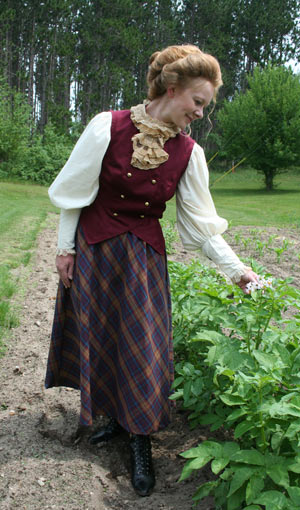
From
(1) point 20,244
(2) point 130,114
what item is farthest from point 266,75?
(2) point 130,114

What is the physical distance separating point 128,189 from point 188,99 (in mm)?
427

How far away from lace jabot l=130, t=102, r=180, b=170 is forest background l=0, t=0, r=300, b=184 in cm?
1783

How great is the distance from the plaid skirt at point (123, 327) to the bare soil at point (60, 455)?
0.21 m

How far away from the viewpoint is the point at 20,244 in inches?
257

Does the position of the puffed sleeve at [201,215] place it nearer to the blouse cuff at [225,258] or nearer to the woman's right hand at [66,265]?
the blouse cuff at [225,258]

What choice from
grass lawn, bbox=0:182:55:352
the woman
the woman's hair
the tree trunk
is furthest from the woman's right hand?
the tree trunk

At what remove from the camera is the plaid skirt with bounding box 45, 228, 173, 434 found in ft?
6.57

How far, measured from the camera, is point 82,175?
6.39 feet

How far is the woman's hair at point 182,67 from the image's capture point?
6.04 feet

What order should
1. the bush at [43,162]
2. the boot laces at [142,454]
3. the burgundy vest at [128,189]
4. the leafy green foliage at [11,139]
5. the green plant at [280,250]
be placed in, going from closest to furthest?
1. the burgundy vest at [128,189]
2. the boot laces at [142,454]
3. the green plant at [280,250]
4. the leafy green foliage at [11,139]
5. the bush at [43,162]

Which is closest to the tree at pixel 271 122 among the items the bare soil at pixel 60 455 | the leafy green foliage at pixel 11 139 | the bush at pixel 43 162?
the bush at pixel 43 162

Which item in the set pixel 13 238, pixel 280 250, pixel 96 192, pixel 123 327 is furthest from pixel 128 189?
pixel 13 238

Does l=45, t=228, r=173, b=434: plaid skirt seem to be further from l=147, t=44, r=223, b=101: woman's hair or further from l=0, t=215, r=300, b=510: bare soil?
l=147, t=44, r=223, b=101: woman's hair

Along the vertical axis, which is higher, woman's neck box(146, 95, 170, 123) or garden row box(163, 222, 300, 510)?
woman's neck box(146, 95, 170, 123)
